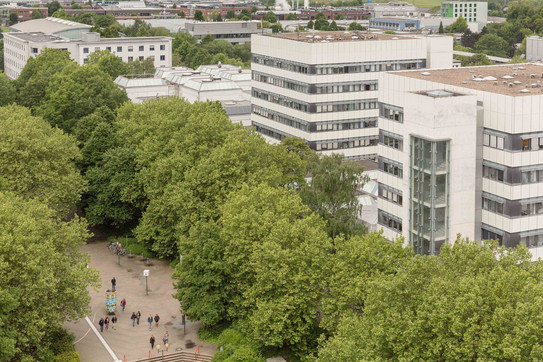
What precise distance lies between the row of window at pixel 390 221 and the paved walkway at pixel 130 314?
20025 mm

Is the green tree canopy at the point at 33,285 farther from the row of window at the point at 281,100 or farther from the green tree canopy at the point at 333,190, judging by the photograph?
the row of window at the point at 281,100

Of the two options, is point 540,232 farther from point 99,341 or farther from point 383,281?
point 99,341

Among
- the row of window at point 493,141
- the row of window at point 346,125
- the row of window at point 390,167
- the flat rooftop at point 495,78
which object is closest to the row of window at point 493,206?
the row of window at point 493,141

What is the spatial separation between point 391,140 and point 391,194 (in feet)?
16.6

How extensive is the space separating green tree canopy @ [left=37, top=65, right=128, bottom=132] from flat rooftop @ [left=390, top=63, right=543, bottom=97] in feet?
193

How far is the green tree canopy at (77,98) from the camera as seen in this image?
136 meters

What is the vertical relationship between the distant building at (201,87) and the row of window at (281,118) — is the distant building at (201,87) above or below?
above

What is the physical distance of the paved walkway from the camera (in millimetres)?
82312

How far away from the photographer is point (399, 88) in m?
84.2

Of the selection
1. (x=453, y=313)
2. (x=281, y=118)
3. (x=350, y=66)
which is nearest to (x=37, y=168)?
(x=281, y=118)

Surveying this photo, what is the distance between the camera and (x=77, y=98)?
13650 cm

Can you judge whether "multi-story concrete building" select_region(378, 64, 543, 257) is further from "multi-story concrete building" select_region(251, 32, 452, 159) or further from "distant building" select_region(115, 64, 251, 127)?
"distant building" select_region(115, 64, 251, 127)

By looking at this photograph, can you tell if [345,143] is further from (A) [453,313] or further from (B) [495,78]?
(A) [453,313]

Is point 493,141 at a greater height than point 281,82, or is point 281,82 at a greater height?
point 281,82
